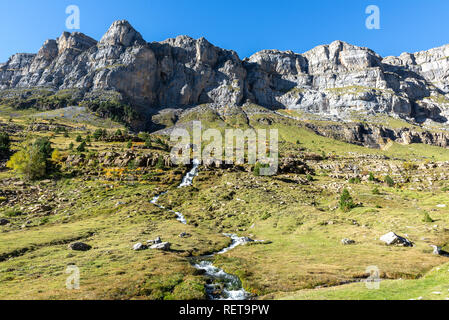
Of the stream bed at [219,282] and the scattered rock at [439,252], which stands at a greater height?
the scattered rock at [439,252]

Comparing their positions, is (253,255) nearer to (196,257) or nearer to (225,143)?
(196,257)

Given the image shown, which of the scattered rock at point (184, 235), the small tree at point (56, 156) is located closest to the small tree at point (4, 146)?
the small tree at point (56, 156)

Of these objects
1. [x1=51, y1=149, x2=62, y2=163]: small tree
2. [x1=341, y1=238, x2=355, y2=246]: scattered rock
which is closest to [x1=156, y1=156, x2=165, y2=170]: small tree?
[x1=51, y1=149, x2=62, y2=163]: small tree

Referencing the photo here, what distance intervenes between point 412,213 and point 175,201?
2290 inches

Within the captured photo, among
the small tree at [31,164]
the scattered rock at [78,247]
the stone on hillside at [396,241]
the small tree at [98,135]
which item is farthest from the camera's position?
the small tree at [98,135]

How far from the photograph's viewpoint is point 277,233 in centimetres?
4716

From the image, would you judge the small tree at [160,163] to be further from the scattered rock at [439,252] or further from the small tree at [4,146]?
the scattered rock at [439,252]

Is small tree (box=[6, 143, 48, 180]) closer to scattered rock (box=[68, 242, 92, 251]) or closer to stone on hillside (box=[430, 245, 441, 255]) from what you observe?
scattered rock (box=[68, 242, 92, 251])

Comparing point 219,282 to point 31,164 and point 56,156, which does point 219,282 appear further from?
point 56,156

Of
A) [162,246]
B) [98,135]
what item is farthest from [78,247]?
[98,135]

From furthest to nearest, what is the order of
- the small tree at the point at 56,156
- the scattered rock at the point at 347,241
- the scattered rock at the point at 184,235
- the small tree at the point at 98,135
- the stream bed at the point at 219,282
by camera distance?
the small tree at the point at 98,135
the small tree at the point at 56,156
the scattered rock at the point at 184,235
the scattered rock at the point at 347,241
the stream bed at the point at 219,282

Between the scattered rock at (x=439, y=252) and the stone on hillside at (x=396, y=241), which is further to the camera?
the stone on hillside at (x=396, y=241)

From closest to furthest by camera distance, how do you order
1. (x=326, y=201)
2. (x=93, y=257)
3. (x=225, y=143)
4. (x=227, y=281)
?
(x=227, y=281) < (x=93, y=257) < (x=326, y=201) < (x=225, y=143)
